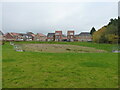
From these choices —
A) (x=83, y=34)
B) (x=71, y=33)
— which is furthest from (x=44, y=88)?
(x=83, y=34)

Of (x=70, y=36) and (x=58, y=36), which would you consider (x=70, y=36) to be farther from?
(x=58, y=36)

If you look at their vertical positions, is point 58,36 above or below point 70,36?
above

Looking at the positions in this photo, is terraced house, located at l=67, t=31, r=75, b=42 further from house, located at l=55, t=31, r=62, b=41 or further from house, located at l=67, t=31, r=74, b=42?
house, located at l=55, t=31, r=62, b=41

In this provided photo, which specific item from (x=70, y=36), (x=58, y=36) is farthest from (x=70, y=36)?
(x=58, y=36)

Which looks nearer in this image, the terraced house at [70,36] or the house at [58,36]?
the terraced house at [70,36]

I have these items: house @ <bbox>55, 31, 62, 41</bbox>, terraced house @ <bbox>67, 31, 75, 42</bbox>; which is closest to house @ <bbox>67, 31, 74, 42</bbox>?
terraced house @ <bbox>67, 31, 75, 42</bbox>

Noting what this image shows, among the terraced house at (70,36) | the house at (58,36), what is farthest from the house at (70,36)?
the house at (58,36)

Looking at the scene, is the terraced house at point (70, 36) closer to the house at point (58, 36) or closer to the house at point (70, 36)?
the house at point (70, 36)

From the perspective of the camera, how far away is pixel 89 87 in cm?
307

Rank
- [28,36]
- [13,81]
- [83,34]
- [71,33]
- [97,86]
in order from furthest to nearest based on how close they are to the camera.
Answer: [28,36] → [83,34] → [71,33] → [13,81] → [97,86]

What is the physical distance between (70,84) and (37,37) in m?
84.1

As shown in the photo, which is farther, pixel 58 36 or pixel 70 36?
pixel 58 36

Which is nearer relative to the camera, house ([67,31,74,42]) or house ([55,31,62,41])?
house ([67,31,74,42])

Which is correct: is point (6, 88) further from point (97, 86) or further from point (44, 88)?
point (97, 86)
